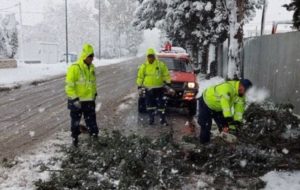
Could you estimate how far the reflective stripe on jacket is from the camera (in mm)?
11391

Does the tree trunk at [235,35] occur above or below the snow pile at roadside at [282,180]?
above

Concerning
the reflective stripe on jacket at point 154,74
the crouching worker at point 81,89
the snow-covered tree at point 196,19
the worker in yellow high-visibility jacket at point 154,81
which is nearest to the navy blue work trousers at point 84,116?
the crouching worker at point 81,89

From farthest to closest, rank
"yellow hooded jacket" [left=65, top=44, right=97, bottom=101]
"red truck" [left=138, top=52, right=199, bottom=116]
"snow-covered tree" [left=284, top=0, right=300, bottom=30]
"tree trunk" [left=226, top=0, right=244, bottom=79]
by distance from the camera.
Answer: "tree trunk" [left=226, top=0, right=244, bottom=79], "red truck" [left=138, top=52, right=199, bottom=116], "yellow hooded jacket" [left=65, top=44, right=97, bottom=101], "snow-covered tree" [left=284, top=0, right=300, bottom=30]

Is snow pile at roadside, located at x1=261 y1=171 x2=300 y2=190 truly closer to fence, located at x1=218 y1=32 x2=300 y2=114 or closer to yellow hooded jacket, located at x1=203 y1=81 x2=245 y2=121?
yellow hooded jacket, located at x1=203 y1=81 x2=245 y2=121

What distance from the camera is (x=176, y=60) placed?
14023 mm

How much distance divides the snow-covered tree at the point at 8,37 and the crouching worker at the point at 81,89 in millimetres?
30932

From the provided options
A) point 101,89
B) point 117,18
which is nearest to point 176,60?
point 101,89

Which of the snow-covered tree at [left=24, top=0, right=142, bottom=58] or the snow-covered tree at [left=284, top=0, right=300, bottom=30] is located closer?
the snow-covered tree at [left=284, top=0, right=300, bottom=30]

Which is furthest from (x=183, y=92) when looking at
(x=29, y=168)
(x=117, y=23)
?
(x=117, y=23)

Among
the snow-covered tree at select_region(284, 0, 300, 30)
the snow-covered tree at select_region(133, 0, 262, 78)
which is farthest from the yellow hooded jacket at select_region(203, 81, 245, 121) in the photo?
the snow-covered tree at select_region(133, 0, 262, 78)

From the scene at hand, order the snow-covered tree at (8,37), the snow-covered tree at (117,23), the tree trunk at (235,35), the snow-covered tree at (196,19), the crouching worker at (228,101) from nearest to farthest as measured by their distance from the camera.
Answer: the crouching worker at (228,101) < the tree trunk at (235,35) < the snow-covered tree at (196,19) < the snow-covered tree at (8,37) < the snow-covered tree at (117,23)

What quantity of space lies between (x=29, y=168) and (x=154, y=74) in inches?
199

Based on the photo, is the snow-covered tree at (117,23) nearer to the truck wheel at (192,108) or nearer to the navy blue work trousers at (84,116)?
the truck wheel at (192,108)

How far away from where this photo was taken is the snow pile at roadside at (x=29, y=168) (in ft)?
21.0
